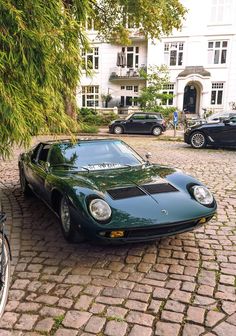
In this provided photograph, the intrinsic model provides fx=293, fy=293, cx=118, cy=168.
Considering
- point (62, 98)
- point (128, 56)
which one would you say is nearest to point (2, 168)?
point (62, 98)

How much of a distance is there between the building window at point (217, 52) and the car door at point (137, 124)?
47.0 ft

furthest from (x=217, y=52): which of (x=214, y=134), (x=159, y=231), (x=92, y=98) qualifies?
(x=159, y=231)

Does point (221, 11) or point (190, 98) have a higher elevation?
point (221, 11)

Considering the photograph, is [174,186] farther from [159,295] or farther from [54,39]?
[54,39]

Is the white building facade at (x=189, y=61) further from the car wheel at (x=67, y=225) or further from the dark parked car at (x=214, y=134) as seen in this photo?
the car wheel at (x=67, y=225)

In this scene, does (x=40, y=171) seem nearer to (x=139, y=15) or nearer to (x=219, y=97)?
(x=139, y=15)

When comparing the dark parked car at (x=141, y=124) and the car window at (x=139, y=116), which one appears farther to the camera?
the car window at (x=139, y=116)

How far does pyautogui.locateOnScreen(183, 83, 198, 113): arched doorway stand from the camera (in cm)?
3186

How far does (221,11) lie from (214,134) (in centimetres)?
2271

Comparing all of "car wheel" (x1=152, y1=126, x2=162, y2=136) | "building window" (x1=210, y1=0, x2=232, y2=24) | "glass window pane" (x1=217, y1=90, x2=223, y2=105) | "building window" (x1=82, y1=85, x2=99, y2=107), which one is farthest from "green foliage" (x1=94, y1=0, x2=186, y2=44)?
"glass window pane" (x1=217, y1=90, x2=223, y2=105)

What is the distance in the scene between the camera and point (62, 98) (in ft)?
13.0

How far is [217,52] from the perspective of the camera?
29.8 metres

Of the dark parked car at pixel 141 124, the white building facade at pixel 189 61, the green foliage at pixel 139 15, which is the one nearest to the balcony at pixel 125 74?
the white building facade at pixel 189 61

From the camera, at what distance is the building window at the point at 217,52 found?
29562 mm
